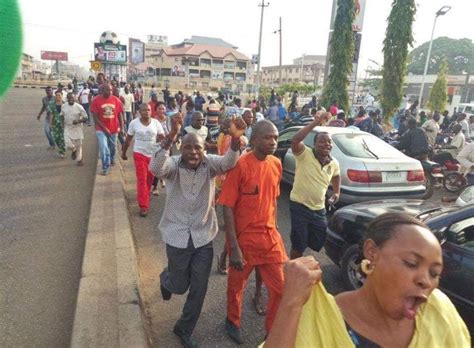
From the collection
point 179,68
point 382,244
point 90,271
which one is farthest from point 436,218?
point 179,68

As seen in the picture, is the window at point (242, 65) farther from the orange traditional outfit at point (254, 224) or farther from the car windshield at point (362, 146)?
the orange traditional outfit at point (254, 224)

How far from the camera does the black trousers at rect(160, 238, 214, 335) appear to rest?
111 inches

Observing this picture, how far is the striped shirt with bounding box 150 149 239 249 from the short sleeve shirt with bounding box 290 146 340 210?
1121 mm

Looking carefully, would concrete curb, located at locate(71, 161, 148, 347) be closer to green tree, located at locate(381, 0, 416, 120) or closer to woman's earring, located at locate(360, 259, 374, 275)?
woman's earring, located at locate(360, 259, 374, 275)

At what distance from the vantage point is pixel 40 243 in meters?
4.60

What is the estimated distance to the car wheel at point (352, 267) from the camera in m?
3.82

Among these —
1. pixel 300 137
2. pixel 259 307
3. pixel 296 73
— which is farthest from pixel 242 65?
pixel 259 307

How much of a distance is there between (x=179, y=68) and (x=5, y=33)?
79.2m

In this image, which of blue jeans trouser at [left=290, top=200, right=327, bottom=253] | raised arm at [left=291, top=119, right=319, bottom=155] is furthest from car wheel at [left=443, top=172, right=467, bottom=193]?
raised arm at [left=291, top=119, right=319, bottom=155]

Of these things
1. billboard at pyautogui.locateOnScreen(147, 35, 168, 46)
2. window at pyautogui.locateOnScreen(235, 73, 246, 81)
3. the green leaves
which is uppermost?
billboard at pyautogui.locateOnScreen(147, 35, 168, 46)

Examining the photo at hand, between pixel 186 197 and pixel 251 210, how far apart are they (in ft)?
1.68

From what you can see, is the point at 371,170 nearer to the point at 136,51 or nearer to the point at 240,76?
the point at 136,51

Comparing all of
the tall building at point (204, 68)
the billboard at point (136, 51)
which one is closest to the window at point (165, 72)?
the tall building at point (204, 68)

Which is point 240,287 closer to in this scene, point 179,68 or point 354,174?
point 354,174
